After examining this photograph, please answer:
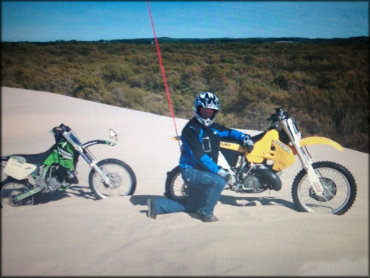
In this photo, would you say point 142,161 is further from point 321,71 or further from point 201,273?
point 321,71

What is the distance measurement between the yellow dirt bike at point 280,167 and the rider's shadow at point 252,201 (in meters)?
0.39

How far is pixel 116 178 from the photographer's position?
5039 mm

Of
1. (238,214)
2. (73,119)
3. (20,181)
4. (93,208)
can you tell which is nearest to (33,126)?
(73,119)

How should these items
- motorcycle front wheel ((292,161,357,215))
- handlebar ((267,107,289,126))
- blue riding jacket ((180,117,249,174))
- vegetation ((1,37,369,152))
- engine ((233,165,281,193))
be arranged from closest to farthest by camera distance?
1. blue riding jacket ((180,117,249,174))
2. motorcycle front wheel ((292,161,357,215))
3. engine ((233,165,281,193))
4. handlebar ((267,107,289,126))
5. vegetation ((1,37,369,152))

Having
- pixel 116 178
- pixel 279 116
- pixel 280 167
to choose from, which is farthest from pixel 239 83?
pixel 116 178

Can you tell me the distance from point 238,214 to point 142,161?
3914 mm

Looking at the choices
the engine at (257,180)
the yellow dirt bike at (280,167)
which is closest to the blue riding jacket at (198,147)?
the yellow dirt bike at (280,167)

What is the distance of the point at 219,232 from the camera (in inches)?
146

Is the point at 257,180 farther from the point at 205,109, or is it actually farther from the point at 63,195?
the point at 63,195

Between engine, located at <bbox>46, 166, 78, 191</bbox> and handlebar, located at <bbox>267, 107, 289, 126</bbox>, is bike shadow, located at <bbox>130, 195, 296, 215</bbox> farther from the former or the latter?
handlebar, located at <bbox>267, 107, 289, 126</bbox>

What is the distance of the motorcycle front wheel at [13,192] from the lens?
4816 millimetres

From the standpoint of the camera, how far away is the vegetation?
45.6ft

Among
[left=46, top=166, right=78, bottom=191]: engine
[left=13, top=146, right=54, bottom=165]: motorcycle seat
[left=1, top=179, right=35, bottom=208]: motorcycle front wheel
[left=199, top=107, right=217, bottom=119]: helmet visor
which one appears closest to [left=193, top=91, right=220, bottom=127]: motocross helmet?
[left=199, top=107, right=217, bottom=119]: helmet visor

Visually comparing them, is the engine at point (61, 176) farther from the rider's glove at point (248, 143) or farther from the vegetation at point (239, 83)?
the vegetation at point (239, 83)
